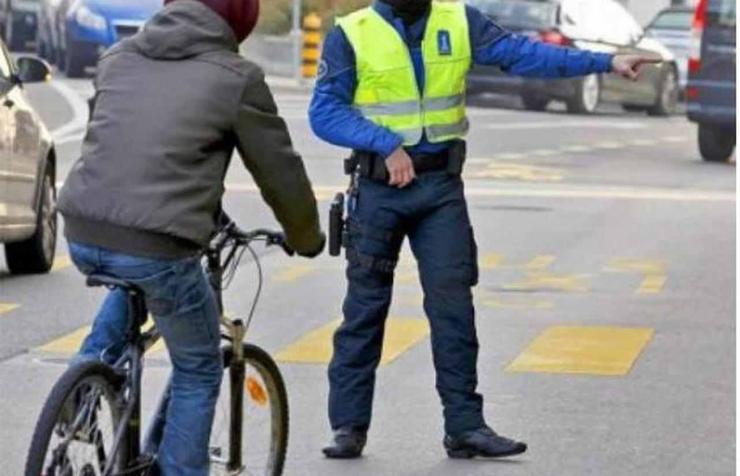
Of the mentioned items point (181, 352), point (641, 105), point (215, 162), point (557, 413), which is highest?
point (215, 162)

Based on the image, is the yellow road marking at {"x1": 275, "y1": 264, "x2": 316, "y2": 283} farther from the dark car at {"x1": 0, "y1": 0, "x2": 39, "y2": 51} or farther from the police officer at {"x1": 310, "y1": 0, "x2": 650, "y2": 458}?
the dark car at {"x1": 0, "y1": 0, "x2": 39, "y2": 51}

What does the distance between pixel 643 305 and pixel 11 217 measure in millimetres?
3499

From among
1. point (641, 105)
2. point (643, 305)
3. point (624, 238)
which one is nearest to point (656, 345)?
point (643, 305)

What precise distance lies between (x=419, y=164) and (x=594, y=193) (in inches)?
520

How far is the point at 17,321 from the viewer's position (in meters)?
13.0

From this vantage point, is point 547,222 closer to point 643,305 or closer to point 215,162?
point 643,305

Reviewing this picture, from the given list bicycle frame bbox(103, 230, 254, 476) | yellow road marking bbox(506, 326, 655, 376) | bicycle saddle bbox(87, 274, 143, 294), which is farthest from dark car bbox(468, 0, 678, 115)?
bicycle saddle bbox(87, 274, 143, 294)

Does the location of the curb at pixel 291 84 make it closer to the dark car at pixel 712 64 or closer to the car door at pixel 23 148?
the dark car at pixel 712 64

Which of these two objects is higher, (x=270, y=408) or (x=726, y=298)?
(x=270, y=408)

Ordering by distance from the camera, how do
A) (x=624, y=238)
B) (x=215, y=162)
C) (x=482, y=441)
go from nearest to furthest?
(x=215, y=162), (x=482, y=441), (x=624, y=238)

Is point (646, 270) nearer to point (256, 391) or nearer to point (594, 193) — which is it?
point (594, 193)

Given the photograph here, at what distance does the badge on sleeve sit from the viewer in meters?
9.08

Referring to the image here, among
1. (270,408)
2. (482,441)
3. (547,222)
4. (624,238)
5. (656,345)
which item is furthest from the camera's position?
(547,222)

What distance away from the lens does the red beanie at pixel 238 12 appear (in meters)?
6.82
